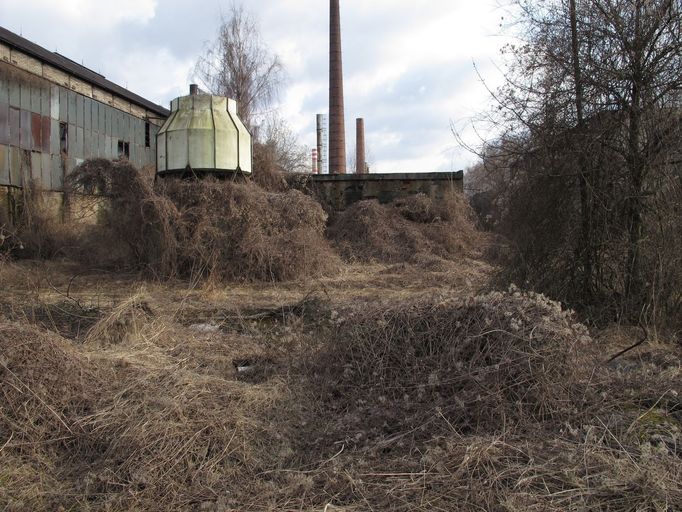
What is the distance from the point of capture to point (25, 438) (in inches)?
136

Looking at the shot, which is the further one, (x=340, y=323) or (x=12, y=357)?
(x=340, y=323)

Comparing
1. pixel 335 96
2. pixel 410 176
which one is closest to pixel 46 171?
pixel 410 176

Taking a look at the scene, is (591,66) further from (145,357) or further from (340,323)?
(145,357)

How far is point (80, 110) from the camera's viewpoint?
2019cm

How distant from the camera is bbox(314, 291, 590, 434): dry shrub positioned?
3.63 meters

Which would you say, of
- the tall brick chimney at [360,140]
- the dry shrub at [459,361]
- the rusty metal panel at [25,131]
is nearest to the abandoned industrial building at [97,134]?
the rusty metal panel at [25,131]

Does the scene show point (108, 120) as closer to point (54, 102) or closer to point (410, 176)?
point (54, 102)

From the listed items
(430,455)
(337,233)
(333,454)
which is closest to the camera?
(430,455)

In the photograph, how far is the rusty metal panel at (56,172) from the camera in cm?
1870

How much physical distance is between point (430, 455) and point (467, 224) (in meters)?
15.9

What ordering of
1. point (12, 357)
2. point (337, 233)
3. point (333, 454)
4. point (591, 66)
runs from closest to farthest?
point (333, 454)
point (12, 357)
point (591, 66)
point (337, 233)

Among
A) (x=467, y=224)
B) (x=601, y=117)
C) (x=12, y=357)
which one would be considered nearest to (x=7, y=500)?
(x=12, y=357)

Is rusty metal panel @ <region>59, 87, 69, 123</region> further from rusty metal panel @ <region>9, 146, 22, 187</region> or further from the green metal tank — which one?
the green metal tank

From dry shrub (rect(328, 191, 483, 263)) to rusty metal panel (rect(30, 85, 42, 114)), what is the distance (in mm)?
10137
